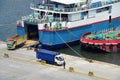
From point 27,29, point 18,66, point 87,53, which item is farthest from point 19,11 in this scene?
point 18,66

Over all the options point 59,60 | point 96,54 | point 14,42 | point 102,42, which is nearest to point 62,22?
point 102,42

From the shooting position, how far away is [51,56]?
46.6 m

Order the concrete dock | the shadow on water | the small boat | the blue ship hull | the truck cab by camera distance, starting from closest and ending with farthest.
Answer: the concrete dock < the truck cab < the shadow on water < the blue ship hull < the small boat

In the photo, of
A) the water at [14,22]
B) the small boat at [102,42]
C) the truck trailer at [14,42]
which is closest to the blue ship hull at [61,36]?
the water at [14,22]

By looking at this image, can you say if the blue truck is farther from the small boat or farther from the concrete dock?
the small boat

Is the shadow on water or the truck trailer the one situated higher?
the truck trailer

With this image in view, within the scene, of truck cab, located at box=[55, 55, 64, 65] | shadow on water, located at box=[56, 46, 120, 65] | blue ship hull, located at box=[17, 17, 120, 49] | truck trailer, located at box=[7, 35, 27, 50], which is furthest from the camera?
A: blue ship hull, located at box=[17, 17, 120, 49]

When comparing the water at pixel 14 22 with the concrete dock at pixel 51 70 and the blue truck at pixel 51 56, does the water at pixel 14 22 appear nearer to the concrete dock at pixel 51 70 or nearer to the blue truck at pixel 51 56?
the concrete dock at pixel 51 70

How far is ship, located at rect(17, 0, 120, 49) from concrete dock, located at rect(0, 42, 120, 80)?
620 cm

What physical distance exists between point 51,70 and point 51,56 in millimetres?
2444

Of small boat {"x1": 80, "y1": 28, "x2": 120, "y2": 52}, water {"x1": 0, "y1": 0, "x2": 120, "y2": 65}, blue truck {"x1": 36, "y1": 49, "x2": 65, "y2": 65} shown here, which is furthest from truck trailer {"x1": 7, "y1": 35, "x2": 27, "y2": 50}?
small boat {"x1": 80, "y1": 28, "x2": 120, "y2": 52}

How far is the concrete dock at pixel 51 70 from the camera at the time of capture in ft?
139

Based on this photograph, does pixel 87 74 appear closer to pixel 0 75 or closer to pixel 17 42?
pixel 0 75

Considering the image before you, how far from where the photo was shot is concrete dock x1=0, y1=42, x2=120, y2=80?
42497mm
